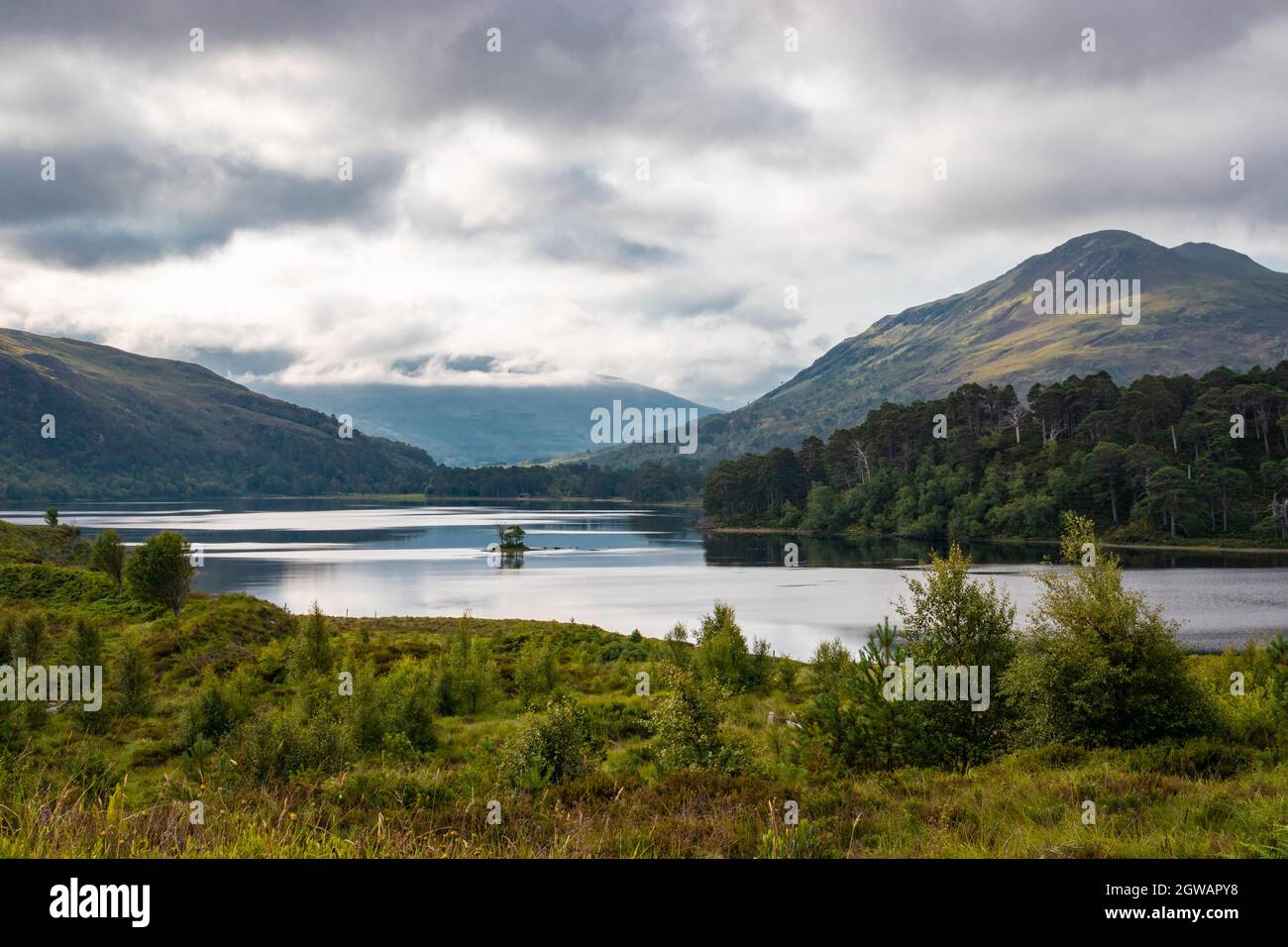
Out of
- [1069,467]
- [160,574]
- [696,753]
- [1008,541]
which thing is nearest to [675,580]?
[160,574]

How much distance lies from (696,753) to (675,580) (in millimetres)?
82916

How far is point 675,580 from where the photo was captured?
10206 cm

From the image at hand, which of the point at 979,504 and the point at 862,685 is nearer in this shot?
the point at 862,685

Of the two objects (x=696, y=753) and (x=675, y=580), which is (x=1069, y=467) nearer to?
(x=675, y=580)

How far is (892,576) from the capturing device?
334 feet

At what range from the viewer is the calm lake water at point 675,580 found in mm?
72125

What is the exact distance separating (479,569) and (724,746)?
98.5m

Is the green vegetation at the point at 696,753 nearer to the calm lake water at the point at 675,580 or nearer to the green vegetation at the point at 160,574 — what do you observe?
the green vegetation at the point at 160,574

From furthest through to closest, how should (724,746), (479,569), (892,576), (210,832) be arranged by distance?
(479,569) < (892,576) < (724,746) < (210,832)

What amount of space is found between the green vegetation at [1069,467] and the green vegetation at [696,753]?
109604mm

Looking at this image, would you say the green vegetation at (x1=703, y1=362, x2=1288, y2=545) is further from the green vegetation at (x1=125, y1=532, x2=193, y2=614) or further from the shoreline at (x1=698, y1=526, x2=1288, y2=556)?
the green vegetation at (x1=125, y1=532, x2=193, y2=614)

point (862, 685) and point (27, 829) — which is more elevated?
point (27, 829)
